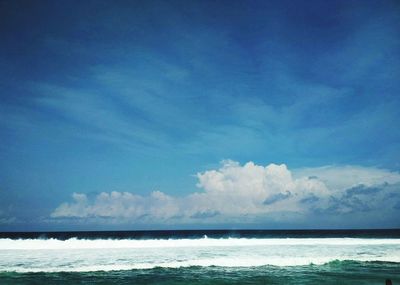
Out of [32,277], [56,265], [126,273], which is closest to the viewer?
[32,277]

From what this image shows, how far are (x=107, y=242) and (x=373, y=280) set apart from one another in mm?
31666

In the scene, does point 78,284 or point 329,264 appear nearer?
point 78,284

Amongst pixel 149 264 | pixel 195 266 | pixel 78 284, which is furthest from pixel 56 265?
pixel 195 266

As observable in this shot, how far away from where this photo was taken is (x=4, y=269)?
67.6 feet

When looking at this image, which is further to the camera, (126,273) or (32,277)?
(126,273)

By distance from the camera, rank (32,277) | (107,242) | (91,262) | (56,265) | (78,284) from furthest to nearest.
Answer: (107,242) < (91,262) < (56,265) < (32,277) < (78,284)

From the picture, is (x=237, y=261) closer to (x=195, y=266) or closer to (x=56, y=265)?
(x=195, y=266)

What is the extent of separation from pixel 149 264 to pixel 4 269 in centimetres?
886

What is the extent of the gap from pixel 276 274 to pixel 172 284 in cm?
614

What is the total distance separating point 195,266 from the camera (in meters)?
21.8

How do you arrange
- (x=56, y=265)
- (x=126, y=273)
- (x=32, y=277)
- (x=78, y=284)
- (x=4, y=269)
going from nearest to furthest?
(x=78, y=284)
(x=32, y=277)
(x=126, y=273)
(x=4, y=269)
(x=56, y=265)

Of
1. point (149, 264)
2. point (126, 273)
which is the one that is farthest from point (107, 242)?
point (126, 273)

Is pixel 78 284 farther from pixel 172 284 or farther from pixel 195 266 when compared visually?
pixel 195 266

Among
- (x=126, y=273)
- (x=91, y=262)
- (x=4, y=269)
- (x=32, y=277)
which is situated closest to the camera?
(x=32, y=277)
